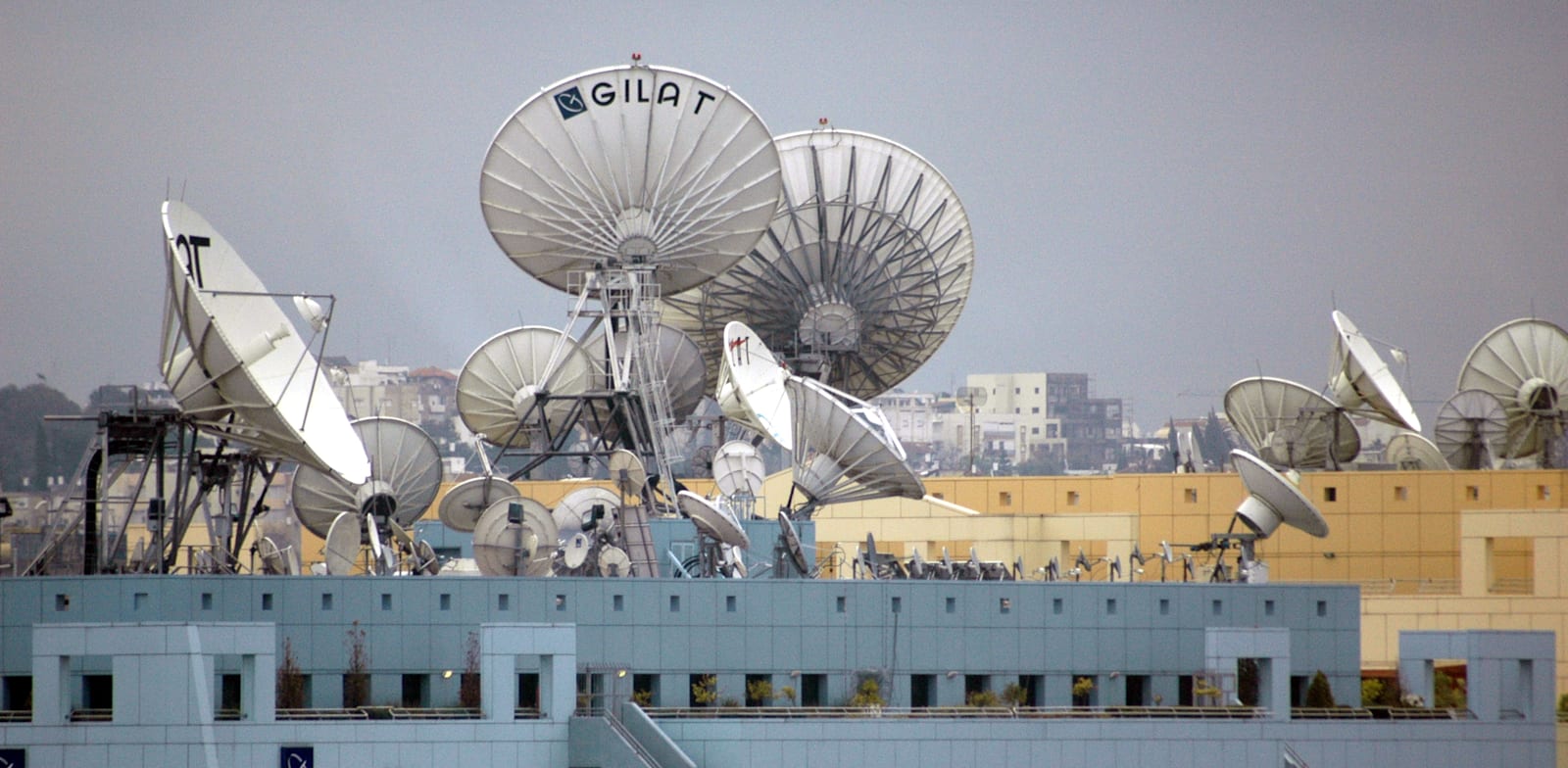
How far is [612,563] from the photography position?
6281 cm

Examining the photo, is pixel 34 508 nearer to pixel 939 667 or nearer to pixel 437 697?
pixel 437 697

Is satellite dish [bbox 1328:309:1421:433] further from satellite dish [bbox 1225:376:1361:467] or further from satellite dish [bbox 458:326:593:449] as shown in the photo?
satellite dish [bbox 458:326:593:449]

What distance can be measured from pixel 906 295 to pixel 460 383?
18.7 meters

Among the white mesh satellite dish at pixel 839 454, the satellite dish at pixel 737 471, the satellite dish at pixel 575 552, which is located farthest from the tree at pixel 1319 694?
the satellite dish at pixel 575 552

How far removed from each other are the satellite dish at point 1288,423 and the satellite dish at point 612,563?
38097 mm

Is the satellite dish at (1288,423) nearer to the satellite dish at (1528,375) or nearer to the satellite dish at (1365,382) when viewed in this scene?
the satellite dish at (1365,382)

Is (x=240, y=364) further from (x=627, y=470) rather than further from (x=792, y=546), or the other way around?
(x=627, y=470)

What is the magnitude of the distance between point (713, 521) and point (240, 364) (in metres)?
12.8

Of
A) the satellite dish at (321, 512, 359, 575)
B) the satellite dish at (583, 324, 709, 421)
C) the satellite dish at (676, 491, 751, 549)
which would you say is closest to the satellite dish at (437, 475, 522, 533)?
the satellite dish at (321, 512, 359, 575)

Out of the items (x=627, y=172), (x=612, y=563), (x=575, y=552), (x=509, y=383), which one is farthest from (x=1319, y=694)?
(x=509, y=383)

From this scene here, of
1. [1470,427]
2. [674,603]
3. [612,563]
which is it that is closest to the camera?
[674,603]

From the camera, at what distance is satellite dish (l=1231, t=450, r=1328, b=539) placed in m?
66.9

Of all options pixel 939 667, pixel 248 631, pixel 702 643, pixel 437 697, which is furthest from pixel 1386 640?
pixel 248 631

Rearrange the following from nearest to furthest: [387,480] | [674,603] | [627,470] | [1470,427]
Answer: [674,603]
[627,470]
[387,480]
[1470,427]
